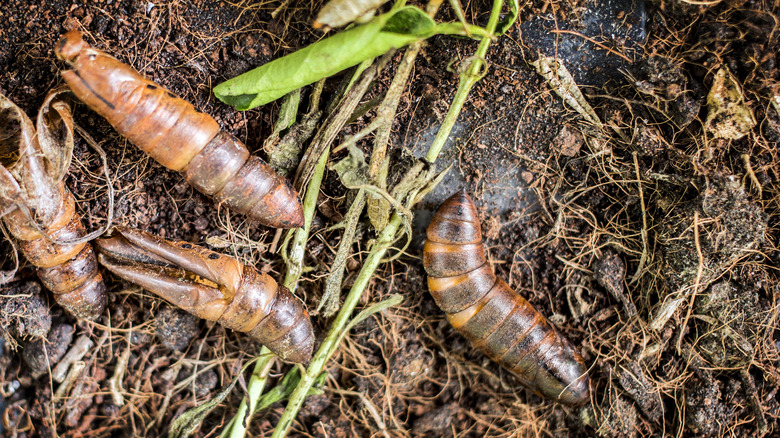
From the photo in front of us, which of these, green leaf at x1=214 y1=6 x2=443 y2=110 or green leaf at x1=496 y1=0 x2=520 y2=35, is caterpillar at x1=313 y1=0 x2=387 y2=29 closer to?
green leaf at x1=214 y1=6 x2=443 y2=110

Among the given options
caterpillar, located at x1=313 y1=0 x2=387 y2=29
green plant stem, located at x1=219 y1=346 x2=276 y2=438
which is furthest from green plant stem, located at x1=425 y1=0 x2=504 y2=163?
green plant stem, located at x1=219 y1=346 x2=276 y2=438

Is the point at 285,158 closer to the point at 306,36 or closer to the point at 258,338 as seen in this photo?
the point at 306,36

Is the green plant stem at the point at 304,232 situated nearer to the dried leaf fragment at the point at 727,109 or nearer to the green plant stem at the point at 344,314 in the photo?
the green plant stem at the point at 344,314

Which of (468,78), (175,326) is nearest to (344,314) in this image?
(175,326)

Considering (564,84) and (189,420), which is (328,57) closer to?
(564,84)

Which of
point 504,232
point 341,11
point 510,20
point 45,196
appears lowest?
point 504,232

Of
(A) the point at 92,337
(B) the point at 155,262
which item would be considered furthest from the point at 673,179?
(A) the point at 92,337

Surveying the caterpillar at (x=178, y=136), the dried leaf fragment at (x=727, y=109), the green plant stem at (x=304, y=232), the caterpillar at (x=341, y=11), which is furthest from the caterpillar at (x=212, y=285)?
the dried leaf fragment at (x=727, y=109)
